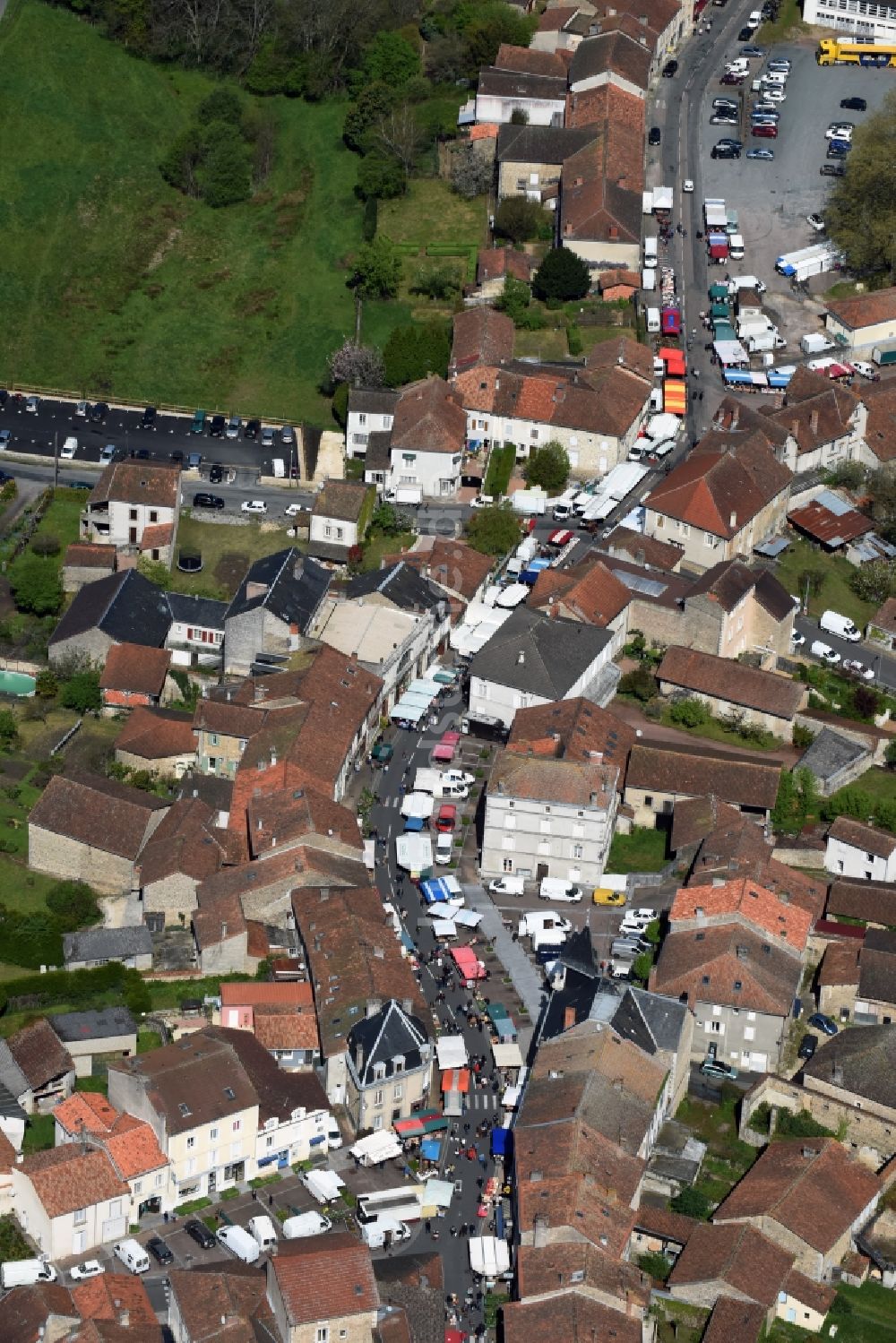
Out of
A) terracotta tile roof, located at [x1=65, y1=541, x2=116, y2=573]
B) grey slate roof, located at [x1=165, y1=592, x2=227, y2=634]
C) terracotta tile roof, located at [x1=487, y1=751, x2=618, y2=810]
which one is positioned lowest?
grey slate roof, located at [x1=165, y1=592, x2=227, y2=634]

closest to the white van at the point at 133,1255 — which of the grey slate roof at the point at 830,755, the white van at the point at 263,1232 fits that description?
the white van at the point at 263,1232

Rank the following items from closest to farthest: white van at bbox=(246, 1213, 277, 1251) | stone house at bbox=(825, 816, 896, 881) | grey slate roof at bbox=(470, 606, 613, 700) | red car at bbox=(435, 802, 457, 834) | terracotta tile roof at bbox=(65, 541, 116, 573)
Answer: white van at bbox=(246, 1213, 277, 1251)
stone house at bbox=(825, 816, 896, 881)
red car at bbox=(435, 802, 457, 834)
grey slate roof at bbox=(470, 606, 613, 700)
terracotta tile roof at bbox=(65, 541, 116, 573)

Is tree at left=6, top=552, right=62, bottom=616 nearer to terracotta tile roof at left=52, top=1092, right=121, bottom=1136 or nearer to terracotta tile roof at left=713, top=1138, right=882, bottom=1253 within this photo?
terracotta tile roof at left=52, top=1092, right=121, bottom=1136

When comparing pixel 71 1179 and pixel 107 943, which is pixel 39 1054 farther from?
pixel 71 1179

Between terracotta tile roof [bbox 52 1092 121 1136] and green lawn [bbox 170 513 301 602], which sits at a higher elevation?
green lawn [bbox 170 513 301 602]

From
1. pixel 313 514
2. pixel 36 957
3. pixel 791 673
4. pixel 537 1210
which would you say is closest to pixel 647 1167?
pixel 537 1210

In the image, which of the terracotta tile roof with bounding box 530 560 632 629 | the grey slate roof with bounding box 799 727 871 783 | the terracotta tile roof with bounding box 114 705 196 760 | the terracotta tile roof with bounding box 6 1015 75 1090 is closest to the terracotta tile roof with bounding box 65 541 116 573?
the terracotta tile roof with bounding box 114 705 196 760

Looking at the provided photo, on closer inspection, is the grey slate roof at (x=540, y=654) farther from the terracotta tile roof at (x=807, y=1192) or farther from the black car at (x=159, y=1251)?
the black car at (x=159, y=1251)
